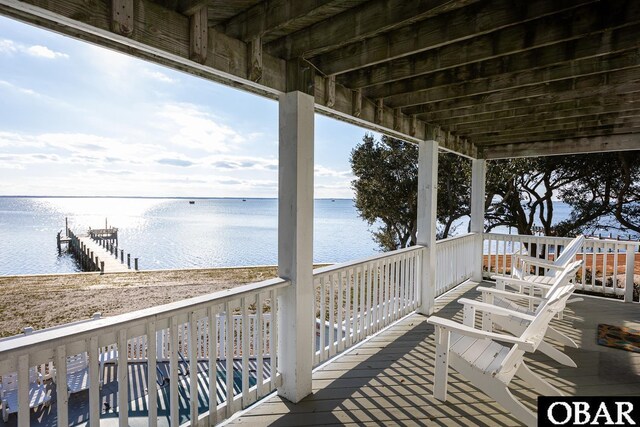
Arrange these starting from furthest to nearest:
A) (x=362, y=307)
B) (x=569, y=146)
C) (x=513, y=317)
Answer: (x=569, y=146), (x=362, y=307), (x=513, y=317)

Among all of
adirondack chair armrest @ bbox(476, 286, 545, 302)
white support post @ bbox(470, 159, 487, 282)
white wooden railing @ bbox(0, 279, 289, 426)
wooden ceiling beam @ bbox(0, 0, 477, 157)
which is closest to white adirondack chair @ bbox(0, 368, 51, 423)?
white wooden railing @ bbox(0, 279, 289, 426)

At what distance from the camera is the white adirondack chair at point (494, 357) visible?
79.7 inches

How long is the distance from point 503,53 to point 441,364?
7.25ft

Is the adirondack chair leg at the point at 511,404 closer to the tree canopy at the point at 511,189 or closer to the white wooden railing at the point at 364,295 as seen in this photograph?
the white wooden railing at the point at 364,295

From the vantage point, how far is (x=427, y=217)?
4500mm

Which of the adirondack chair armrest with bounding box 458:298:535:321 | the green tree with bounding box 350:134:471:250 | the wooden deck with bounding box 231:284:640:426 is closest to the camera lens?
the wooden deck with bounding box 231:284:640:426

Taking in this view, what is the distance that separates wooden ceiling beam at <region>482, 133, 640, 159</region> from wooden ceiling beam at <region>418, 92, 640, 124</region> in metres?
1.66

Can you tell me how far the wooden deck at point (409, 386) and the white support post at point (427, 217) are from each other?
2.50ft

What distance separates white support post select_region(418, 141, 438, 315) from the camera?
446cm

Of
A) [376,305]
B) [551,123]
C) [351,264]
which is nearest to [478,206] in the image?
[551,123]

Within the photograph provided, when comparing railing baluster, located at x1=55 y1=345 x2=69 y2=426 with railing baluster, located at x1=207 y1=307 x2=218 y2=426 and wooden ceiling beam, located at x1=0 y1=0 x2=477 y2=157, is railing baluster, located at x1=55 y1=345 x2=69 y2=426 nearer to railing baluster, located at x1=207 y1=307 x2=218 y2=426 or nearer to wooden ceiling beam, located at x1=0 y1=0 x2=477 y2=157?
railing baluster, located at x1=207 y1=307 x2=218 y2=426

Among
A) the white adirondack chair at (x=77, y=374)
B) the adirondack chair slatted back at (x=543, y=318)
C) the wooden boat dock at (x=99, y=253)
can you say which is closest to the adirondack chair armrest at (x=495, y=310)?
the adirondack chair slatted back at (x=543, y=318)

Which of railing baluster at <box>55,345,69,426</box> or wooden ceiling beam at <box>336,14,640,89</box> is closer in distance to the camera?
railing baluster at <box>55,345,69,426</box>

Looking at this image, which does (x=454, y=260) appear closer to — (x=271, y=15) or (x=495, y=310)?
(x=495, y=310)
